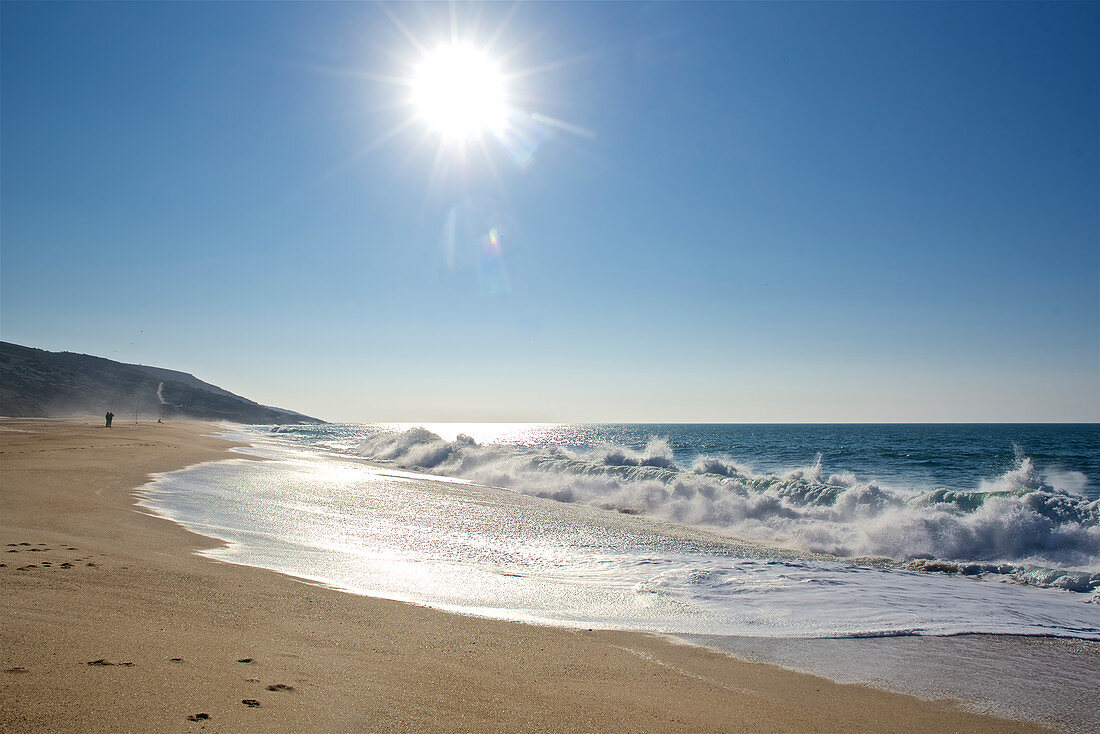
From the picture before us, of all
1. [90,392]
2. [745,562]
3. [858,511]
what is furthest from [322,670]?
[90,392]

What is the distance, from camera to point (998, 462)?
40.8 metres

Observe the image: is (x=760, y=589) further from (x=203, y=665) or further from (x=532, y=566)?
(x=203, y=665)

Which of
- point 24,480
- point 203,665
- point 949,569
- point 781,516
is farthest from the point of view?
point 781,516

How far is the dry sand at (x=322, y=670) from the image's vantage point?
3.40m

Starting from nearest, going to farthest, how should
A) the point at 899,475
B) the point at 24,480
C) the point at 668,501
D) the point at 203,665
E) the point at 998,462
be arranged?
the point at 203,665, the point at 24,480, the point at 668,501, the point at 899,475, the point at 998,462

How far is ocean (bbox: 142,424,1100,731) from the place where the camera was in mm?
6344

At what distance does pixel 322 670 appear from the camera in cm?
422

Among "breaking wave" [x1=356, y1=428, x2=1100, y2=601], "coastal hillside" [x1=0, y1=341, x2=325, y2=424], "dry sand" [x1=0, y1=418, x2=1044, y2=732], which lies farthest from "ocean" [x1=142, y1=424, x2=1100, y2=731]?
"coastal hillside" [x1=0, y1=341, x2=325, y2=424]

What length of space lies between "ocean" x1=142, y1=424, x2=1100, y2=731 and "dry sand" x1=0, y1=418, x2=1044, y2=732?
0.72 m

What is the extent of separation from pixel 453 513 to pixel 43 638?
35.0 feet

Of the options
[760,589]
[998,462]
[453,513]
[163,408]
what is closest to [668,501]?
[453,513]

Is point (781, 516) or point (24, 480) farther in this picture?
point (781, 516)

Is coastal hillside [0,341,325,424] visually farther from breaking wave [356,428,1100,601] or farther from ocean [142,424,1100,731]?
ocean [142,424,1100,731]

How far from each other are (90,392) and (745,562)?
108678mm
